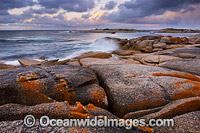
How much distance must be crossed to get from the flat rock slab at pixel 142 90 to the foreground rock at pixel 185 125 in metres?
0.77

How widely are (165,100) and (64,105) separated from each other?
2501mm

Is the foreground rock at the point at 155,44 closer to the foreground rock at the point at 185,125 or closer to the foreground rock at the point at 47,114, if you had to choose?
the foreground rock at the point at 185,125

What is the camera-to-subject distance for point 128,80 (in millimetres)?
3793

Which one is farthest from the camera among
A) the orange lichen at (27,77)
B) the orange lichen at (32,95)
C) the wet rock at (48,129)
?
the orange lichen at (27,77)

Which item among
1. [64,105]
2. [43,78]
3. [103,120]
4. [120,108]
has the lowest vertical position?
[120,108]

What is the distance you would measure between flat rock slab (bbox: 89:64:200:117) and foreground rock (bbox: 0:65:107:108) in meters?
0.39

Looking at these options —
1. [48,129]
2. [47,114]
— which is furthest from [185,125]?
[47,114]

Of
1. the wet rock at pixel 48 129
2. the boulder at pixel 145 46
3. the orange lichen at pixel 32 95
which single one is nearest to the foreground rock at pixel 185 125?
the wet rock at pixel 48 129

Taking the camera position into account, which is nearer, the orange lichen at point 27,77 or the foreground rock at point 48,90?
the foreground rock at point 48,90

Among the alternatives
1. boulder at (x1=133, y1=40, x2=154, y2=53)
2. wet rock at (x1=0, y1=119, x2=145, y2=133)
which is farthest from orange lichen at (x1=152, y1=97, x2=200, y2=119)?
boulder at (x1=133, y1=40, x2=154, y2=53)

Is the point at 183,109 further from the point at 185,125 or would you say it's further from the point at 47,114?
the point at 47,114

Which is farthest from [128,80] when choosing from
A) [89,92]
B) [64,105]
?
[64,105]

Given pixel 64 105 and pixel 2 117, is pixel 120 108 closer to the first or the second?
pixel 64 105

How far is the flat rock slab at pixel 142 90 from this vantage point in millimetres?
3023
